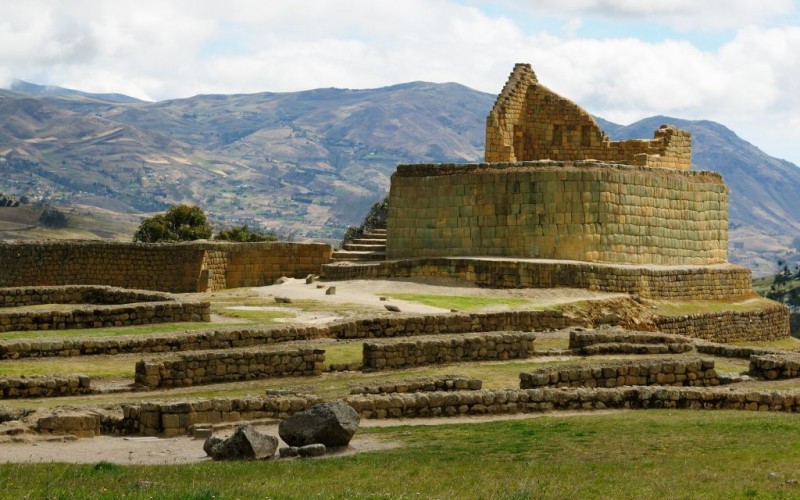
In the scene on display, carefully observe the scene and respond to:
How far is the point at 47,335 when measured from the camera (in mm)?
29406

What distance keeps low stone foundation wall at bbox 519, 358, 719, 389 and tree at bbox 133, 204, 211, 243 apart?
1828 inches

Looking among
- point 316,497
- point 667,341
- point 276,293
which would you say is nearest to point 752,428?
point 316,497

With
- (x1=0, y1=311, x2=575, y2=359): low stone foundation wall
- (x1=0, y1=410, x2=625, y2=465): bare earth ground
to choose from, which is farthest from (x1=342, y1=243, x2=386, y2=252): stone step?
(x1=0, y1=410, x2=625, y2=465): bare earth ground

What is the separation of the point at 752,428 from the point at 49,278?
31.5m

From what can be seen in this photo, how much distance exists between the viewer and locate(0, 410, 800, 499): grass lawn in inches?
575

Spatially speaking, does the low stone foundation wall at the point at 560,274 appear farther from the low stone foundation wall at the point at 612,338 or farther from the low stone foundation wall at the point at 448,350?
the low stone foundation wall at the point at 448,350

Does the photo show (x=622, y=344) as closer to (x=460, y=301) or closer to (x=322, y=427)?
(x=460, y=301)

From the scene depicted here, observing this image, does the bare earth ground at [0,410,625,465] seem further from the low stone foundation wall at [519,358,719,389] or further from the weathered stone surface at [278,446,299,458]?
the low stone foundation wall at [519,358,719,389]

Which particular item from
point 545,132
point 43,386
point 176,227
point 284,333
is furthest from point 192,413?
point 176,227

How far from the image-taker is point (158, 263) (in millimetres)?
45438

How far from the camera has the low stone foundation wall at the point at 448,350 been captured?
2630 centimetres

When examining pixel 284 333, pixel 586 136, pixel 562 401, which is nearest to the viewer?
pixel 562 401

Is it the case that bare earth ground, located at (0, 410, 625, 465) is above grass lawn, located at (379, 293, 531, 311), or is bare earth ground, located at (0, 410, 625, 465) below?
below

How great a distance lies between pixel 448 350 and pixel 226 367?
4.68 m
